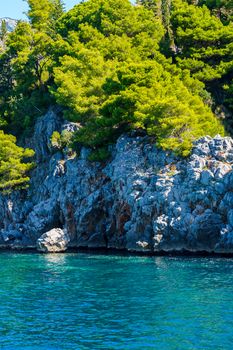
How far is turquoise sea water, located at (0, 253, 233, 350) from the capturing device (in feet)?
70.8

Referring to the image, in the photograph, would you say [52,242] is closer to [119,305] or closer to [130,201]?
[130,201]

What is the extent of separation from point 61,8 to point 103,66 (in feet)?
101

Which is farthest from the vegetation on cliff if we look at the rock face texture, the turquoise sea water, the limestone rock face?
the turquoise sea water

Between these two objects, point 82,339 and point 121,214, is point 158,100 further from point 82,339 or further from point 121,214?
point 82,339

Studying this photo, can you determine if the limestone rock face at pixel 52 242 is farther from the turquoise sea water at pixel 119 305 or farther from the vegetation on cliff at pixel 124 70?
the vegetation on cliff at pixel 124 70

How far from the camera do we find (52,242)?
52.2m

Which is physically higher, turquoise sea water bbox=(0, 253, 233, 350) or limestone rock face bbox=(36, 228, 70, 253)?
limestone rock face bbox=(36, 228, 70, 253)

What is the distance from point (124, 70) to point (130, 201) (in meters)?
13.0

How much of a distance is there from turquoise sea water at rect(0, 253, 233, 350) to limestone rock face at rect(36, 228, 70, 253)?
28.9ft

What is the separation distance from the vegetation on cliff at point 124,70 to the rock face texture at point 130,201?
88.5 inches

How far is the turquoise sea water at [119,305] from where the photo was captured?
21.6 m

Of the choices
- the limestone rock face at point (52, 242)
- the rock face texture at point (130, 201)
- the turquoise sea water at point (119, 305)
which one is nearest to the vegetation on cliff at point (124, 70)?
the rock face texture at point (130, 201)

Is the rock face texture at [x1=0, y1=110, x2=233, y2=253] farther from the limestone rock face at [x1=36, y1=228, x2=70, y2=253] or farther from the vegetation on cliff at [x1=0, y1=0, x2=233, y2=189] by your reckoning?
the vegetation on cliff at [x1=0, y1=0, x2=233, y2=189]

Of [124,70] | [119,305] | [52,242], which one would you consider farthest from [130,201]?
[119,305]
